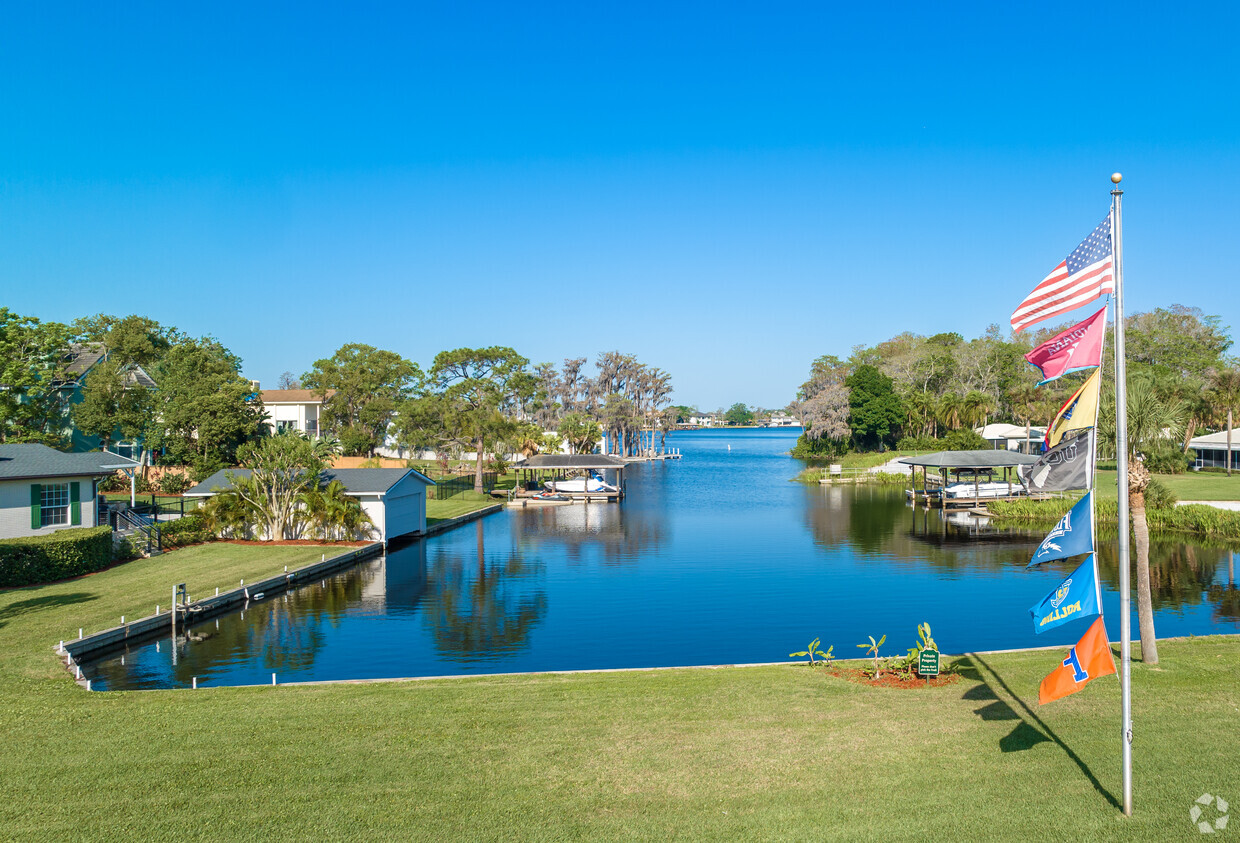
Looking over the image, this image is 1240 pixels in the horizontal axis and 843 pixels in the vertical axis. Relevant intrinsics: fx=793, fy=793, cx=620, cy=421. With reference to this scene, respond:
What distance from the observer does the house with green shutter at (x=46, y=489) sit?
83.1ft

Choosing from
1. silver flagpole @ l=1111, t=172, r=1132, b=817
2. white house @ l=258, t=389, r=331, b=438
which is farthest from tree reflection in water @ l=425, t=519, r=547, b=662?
white house @ l=258, t=389, r=331, b=438

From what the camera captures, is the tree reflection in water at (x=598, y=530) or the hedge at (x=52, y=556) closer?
the hedge at (x=52, y=556)

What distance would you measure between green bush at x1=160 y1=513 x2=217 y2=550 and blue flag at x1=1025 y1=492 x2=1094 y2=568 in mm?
30095

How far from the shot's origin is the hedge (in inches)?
869

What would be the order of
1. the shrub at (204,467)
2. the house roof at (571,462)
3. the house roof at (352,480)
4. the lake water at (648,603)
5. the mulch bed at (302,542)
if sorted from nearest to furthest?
the lake water at (648,603) → the mulch bed at (302,542) → the house roof at (352,480) → the shrub at (204,467) → the house roof at (571,462)

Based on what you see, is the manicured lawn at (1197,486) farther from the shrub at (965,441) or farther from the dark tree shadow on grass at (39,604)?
the dark tree shadow on grass at (39,604)

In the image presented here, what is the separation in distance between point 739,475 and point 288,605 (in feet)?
204

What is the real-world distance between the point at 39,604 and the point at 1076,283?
23.9 metres

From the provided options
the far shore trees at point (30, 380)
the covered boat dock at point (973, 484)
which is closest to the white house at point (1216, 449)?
the covered boat dock at point (973, 484)

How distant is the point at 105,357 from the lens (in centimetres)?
5509

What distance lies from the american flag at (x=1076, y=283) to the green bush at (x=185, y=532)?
30329 millimetres

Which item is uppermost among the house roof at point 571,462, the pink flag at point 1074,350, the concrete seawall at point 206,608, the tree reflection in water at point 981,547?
the pink flag at point 1074,350

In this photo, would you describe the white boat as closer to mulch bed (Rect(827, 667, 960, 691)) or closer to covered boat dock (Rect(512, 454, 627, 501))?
covered boat dock (Rect(512, 454, 627, 501))

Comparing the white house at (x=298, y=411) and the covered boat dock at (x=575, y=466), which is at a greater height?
the white house at (x=298, y=411)
